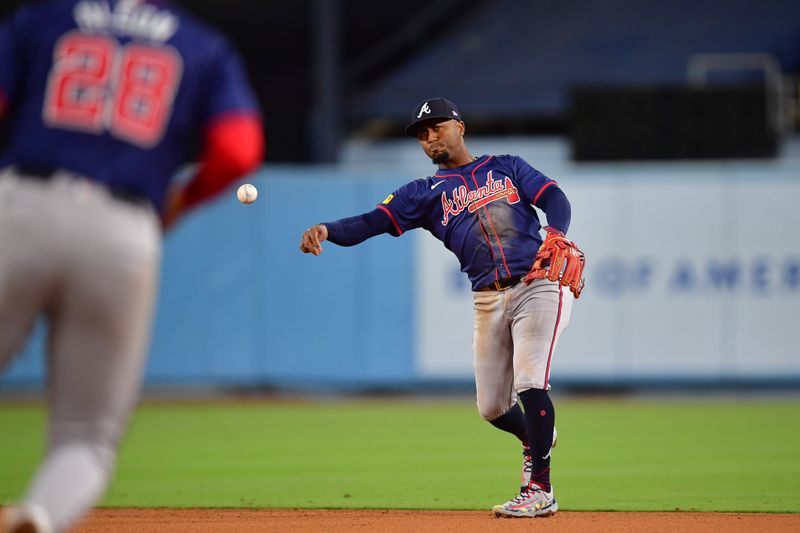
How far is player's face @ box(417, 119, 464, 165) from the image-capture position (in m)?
6.14

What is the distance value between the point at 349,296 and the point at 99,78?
1196cm

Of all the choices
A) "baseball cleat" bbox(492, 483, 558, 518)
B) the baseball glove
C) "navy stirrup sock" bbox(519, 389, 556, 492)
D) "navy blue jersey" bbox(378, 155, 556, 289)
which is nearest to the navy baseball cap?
"navy blue jersey" bbox(378, 155, 556, 289)

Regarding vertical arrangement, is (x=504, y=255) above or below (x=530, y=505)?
above

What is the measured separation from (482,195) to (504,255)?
1.06ft

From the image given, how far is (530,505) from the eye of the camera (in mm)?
5773

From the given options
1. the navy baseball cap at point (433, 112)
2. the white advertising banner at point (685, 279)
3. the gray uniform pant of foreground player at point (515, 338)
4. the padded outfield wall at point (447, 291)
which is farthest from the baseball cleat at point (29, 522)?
the white advertising banner at point (685, 279)

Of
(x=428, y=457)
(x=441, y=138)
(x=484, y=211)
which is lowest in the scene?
(x=428, y=457)

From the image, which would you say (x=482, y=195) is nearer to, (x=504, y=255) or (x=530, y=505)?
(x=504, y=255)

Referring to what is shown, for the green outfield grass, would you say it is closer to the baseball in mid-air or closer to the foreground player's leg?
the baseball in mid-air

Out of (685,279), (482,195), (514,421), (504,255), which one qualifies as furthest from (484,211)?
(685,279)

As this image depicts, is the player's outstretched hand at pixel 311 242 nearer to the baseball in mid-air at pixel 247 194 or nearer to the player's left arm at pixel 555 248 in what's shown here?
the baseball in mid-air at pixel 247 194

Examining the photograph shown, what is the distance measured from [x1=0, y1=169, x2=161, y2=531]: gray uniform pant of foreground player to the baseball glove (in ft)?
9.66

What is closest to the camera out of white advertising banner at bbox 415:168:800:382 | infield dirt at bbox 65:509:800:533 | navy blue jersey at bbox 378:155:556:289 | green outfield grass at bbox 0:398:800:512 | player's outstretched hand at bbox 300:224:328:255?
infield dirt at bbox 65:509:800:533

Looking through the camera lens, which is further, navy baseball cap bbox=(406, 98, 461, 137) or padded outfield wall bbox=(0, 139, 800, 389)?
padded outfield wall bbox=(0, 139, 800, 389)
